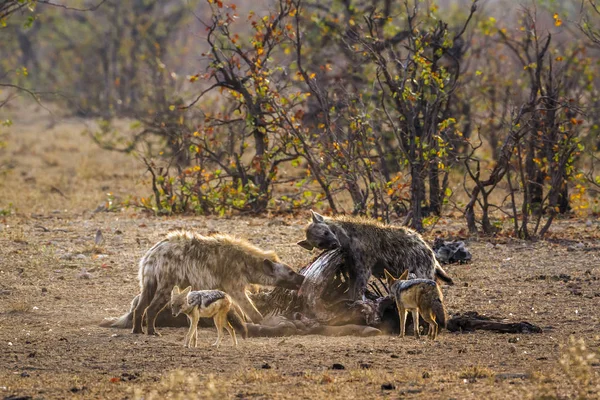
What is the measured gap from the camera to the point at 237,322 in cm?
820

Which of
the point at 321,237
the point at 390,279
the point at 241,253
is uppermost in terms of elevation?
the point at 321,237

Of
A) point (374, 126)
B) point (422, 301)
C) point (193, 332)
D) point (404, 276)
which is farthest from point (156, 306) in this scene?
point (374, 126)

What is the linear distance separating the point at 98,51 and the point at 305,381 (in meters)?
30.0

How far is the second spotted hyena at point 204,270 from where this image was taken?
863 centimetres

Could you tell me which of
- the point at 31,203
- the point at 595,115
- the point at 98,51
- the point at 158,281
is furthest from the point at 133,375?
the point at 98,51

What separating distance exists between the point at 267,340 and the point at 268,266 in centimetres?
93

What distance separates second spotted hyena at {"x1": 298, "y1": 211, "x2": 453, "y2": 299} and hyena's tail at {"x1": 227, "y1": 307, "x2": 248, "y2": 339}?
1.16m

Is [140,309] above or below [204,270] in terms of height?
below

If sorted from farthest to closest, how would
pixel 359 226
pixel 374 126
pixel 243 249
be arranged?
1. pixel 374 126
2. pixel 359 226
3. pixel 243 249

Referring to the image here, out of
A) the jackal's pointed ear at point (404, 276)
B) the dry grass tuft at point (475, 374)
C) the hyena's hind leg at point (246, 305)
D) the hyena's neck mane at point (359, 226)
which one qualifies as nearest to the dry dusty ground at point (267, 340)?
the dry grass tuft at point (475, 374)

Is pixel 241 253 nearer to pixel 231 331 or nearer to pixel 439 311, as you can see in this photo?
pixel 231 331

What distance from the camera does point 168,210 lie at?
50.4ft

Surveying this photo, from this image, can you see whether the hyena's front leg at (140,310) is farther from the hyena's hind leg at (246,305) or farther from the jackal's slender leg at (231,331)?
the jackal's slender leg at (231,331)

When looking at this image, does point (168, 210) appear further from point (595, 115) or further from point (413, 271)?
point (595, 115)
